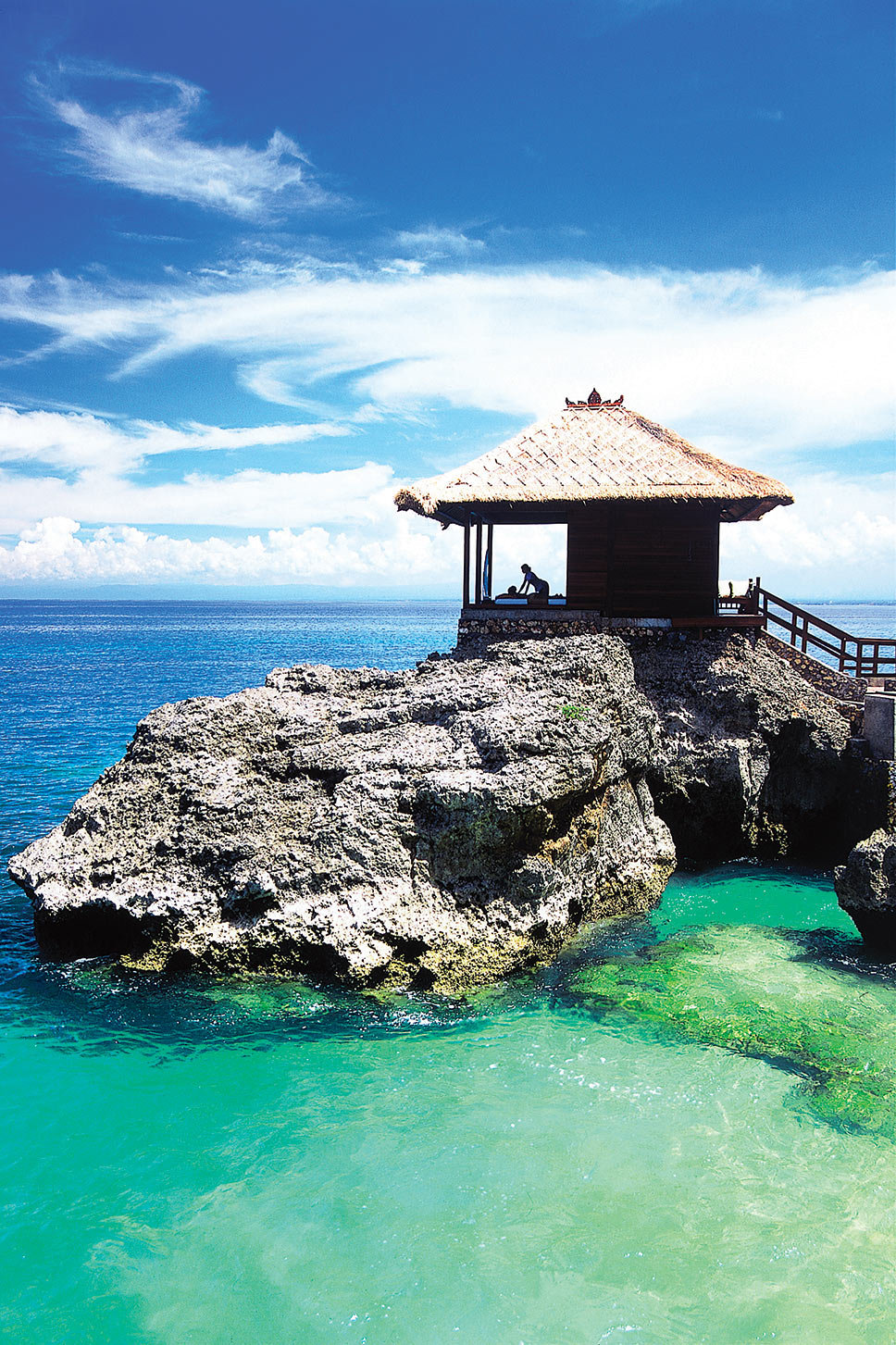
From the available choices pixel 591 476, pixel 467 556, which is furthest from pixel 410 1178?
pixel 467 556

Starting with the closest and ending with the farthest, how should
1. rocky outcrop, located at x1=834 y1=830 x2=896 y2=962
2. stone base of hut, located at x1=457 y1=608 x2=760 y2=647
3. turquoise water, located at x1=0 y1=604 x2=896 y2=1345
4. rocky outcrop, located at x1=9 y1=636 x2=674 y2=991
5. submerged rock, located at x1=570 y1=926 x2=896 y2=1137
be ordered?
turquoise water, located at x1=0 y1=604 x2=896 y2=1345 → submerged rock, located at x1=570 y1=926 x2=896 y2=1137 → rocky outcrop, located at x1=9 y1=636 x2=674 y2=991 → rocky outcrop, located at x1=834 y1=830 x2=896 y2=962 → stone base of hut, located at x1=457 y1=608 x2=760 y2=647

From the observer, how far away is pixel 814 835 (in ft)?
56.1

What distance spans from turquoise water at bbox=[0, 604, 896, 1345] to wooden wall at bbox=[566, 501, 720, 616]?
9.15 meters

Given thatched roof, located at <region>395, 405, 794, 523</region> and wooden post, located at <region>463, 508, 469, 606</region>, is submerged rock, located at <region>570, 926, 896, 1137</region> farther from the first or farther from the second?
wooden post, located at <region>463, 508, 469, 606</region>

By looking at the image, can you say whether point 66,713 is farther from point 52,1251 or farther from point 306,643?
point 306,643

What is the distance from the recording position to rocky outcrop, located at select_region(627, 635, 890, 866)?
16328 millimetres

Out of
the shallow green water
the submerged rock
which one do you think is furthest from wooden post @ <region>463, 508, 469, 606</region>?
the shallow green water

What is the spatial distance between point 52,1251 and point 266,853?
15.2ft

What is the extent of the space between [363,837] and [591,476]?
10.0 metres

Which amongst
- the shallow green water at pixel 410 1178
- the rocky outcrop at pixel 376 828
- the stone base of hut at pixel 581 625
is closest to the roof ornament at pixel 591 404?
the stone base of hut at pixel 581 625

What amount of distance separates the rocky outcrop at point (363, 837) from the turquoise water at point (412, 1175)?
0.54 metres

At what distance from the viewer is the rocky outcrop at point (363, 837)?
33.0ft

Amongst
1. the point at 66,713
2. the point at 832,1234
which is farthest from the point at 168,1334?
the point at 66,713

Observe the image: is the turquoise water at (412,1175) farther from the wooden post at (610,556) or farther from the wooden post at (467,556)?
the wooden post at (467,556)
